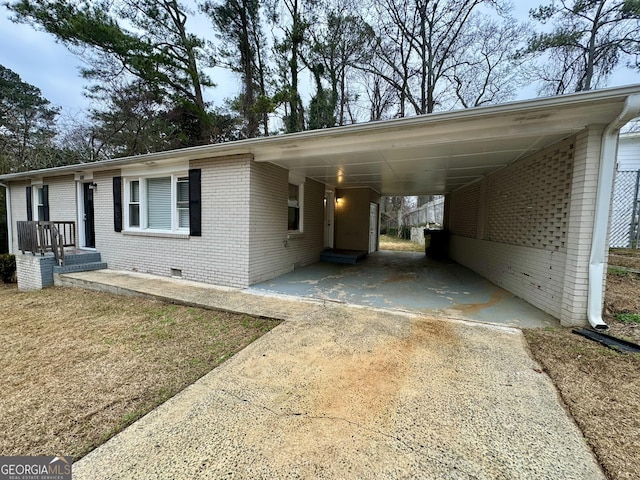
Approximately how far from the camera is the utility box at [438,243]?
31.0 ft

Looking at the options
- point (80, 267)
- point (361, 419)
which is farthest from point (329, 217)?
point (361, 419)

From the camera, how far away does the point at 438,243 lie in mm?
9555

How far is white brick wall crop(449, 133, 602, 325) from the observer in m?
3.11

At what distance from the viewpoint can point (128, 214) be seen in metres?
6.32

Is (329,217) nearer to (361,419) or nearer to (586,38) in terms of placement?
(361,419)

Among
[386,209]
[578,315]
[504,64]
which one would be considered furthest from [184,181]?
[386,209]

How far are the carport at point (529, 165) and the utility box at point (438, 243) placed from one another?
3.37 m

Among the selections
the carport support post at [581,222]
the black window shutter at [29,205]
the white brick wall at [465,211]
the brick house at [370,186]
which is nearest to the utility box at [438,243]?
the white brick wall at [465,211]

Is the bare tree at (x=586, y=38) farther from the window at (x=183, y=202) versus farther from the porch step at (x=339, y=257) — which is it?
the window at (x=183, y=202)

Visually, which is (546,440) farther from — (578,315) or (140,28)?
(140,28)

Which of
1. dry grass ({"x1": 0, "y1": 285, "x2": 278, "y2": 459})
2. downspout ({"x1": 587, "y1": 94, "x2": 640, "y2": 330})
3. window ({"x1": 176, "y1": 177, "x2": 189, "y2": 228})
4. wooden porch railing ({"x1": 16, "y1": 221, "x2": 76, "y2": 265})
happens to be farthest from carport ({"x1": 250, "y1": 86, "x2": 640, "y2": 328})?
wooden porch railing ({"x1": 16, "y1": 221, "x2": 76, "y2": 265})

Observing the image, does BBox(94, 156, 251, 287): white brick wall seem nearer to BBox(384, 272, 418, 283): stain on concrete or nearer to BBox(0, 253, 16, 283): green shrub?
BBox(384, 272, 418, 283): stain on concrete

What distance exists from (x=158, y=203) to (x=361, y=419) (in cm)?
623

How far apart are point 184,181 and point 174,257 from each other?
5.48ft
